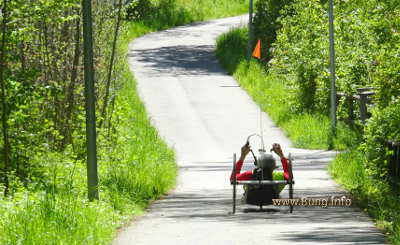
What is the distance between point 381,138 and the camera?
19.2 metres

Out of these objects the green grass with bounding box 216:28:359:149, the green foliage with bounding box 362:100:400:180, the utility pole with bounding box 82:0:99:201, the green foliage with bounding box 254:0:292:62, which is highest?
the utility pole with bounding box 82:0:99:201

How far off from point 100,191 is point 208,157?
1415cm

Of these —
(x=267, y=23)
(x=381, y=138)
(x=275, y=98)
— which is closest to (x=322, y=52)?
(x=275, y=98)

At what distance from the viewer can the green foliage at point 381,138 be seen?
18.7 m

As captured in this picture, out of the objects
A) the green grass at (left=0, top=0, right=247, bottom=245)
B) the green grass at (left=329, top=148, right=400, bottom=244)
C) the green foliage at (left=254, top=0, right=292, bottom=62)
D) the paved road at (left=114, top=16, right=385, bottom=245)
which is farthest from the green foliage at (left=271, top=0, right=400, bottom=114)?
the green grass at (left=329, top=148, right=400, bottom=244)

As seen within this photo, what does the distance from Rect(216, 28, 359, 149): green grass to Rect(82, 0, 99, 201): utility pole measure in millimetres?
10073

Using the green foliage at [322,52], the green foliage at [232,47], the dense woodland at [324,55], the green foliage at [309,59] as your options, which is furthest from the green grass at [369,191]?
the green foliage at [232,47]

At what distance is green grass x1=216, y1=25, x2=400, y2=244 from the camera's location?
17064mm

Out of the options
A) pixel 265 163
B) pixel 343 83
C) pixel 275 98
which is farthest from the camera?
pixel 275 98

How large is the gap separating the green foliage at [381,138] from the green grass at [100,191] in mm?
3521

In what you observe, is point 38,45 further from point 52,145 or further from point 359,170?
point 359,170

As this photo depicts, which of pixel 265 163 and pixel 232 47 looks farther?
pixel 232 47

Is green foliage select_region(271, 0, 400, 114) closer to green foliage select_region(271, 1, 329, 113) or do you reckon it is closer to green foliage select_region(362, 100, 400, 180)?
green foliage select_region(271, 1, 329, 113)

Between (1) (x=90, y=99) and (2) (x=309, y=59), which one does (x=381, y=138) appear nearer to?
(1) (x=90, y=99)
